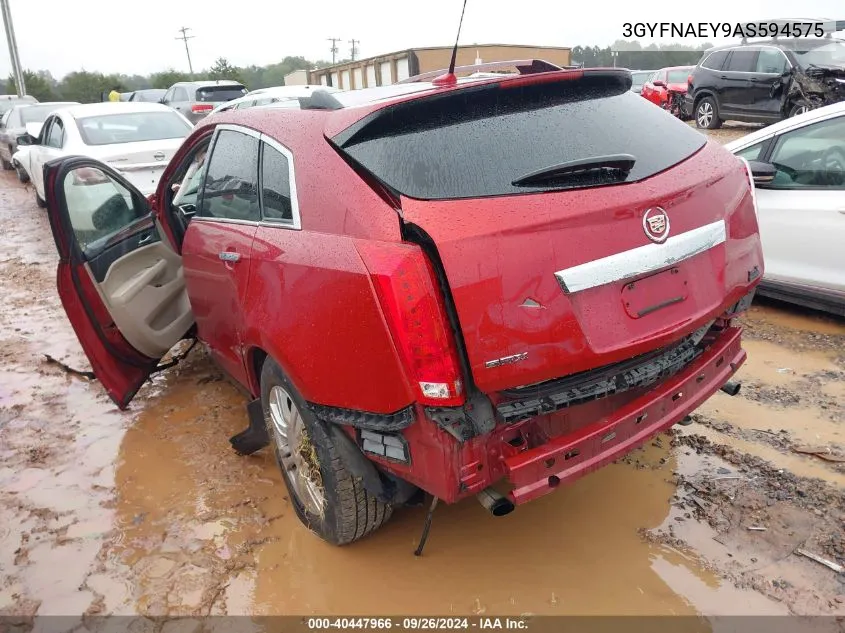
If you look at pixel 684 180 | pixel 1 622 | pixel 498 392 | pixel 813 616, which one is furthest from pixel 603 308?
pixel 1 622

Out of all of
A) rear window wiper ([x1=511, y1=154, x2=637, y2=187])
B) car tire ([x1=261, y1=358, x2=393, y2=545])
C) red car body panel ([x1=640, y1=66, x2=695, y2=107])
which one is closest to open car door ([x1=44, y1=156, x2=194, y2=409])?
car tire ([x1=261, y1=358, x2=393, y2=545])

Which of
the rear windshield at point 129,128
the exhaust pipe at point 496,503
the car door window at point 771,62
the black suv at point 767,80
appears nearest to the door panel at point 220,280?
the exhaust pipe at point 496,503

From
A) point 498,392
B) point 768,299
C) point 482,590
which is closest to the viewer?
point 498,392

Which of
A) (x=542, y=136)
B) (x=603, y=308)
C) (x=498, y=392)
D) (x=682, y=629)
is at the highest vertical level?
(x=542, y=136)

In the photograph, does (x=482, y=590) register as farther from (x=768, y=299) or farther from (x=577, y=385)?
(x=768, y=299)

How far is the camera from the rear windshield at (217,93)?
1862 cm

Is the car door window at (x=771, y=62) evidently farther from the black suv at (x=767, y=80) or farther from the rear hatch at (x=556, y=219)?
the rear hatch at (x=556, y=219)

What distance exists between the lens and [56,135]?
974 cm

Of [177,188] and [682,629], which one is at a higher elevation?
[177,188]

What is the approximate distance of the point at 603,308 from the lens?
2146mm

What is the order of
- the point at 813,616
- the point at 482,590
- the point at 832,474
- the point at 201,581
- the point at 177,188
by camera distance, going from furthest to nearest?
the point at 177,188, the point at 832,474, the point at 201,581, the point at 482,590, the point at 813,616

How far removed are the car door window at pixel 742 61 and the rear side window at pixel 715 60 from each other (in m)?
0.19

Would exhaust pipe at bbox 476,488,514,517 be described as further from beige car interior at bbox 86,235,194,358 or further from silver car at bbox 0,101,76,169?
silver car at bbox 0,101,76,169

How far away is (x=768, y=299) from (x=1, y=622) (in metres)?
5.28
